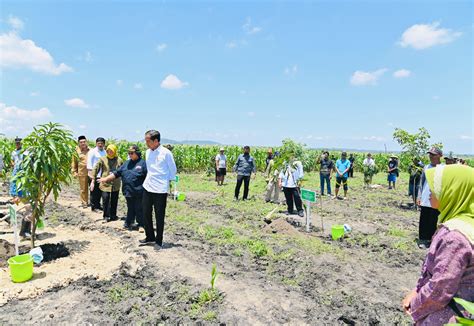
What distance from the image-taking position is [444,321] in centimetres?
187

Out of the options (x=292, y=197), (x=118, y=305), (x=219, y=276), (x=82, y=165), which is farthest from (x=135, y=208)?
(x=292, y=197)

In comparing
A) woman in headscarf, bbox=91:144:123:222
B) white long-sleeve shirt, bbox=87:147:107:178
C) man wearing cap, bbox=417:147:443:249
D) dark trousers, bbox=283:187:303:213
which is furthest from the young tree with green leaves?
man wearing cap, bbox=417:147:443:249

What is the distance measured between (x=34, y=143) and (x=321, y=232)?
5.91 meters

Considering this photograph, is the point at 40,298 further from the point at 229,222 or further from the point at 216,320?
the point at 229,222

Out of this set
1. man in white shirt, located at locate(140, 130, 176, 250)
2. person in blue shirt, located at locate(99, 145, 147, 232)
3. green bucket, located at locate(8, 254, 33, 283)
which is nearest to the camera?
green bucket, located at locate(8, 254, 33, 283)

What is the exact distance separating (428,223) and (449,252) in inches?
229

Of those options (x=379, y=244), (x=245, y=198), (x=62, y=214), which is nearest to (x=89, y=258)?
(x=62, y=214)

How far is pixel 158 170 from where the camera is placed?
559 cm

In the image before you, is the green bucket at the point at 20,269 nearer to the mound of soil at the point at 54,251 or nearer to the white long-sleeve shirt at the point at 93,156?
the mound of soil at the point at 54,251

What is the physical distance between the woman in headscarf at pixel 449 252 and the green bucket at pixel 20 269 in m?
4.50

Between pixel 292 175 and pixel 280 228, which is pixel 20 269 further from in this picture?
pixel 292 175

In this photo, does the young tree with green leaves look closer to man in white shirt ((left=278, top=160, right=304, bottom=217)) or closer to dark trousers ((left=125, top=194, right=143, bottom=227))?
dark trousers ((left=125, top=194, right=143, bottom=227))

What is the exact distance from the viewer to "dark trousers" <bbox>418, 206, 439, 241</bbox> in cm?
669

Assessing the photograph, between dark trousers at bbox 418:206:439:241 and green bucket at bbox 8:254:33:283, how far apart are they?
7.05 meters
